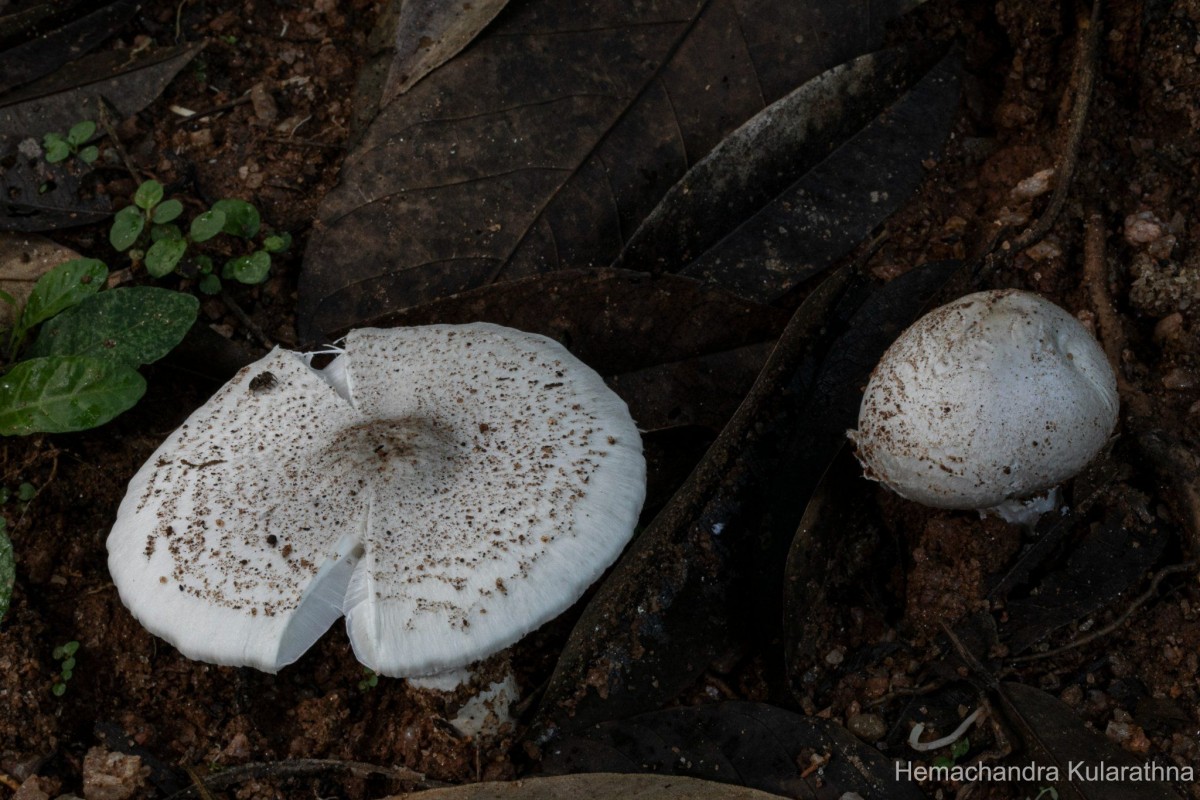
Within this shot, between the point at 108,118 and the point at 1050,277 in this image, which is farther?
the point at 108,118

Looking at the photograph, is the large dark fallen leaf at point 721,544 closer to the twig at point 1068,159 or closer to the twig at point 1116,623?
the twig at point 1068,159

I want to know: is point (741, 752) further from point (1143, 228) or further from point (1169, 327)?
point (1143, 228)

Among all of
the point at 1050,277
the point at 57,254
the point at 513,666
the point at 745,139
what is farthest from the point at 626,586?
the point at 57,254

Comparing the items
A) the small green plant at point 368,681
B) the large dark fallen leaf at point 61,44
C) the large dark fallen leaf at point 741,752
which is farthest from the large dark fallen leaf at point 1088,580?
the large dark fallen leaf at point 61,44

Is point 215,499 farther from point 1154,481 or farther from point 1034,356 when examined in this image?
point 1154,481

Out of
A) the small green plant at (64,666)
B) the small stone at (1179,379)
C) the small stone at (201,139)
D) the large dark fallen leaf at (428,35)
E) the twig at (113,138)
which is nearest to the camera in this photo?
the small green plant at (64,666)

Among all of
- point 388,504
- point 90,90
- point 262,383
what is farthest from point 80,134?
point 388,504
